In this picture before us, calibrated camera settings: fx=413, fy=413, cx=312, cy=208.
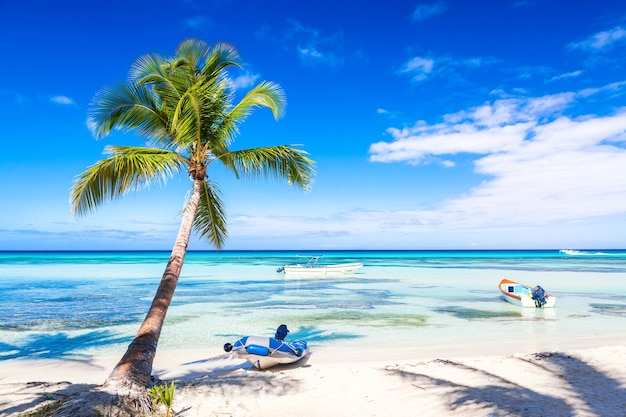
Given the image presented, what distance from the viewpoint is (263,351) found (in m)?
8.64

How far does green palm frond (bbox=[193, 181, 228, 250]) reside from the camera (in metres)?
10.1

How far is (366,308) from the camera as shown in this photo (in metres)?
19.3

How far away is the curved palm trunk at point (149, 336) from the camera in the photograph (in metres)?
5.77

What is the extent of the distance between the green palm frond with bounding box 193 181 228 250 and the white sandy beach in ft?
10.3

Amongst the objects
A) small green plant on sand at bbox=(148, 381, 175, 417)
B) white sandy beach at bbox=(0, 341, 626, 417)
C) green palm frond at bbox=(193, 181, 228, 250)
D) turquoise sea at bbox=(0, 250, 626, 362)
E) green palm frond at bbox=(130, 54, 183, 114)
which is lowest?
turquoise sea at bbox=(0, 250, 626, 362)

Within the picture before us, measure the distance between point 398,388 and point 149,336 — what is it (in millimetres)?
4110

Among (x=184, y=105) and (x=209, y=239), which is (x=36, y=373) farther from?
(x=184, y=105)

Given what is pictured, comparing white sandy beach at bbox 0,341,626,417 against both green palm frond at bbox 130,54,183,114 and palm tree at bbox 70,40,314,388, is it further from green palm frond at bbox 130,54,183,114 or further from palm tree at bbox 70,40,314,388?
green palm frond at bbox 130,54,183,114

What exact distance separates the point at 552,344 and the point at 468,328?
2927mm

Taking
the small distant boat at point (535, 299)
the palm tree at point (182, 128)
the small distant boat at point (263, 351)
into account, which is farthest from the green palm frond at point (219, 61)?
the small distant boat at point (535, 299)

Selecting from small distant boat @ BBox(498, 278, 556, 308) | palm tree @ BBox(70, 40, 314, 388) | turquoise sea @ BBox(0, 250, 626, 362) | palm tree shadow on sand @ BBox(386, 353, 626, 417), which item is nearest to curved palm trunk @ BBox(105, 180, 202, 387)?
palm tree @ BBox(70, 40, 314, 388)

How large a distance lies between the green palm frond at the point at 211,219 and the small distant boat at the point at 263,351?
2.90 metres

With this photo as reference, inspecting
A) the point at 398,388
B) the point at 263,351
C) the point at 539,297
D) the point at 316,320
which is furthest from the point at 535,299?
the point at 263,351

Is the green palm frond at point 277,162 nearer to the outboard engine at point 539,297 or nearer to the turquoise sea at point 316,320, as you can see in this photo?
the turquoise sea at point 316,320
